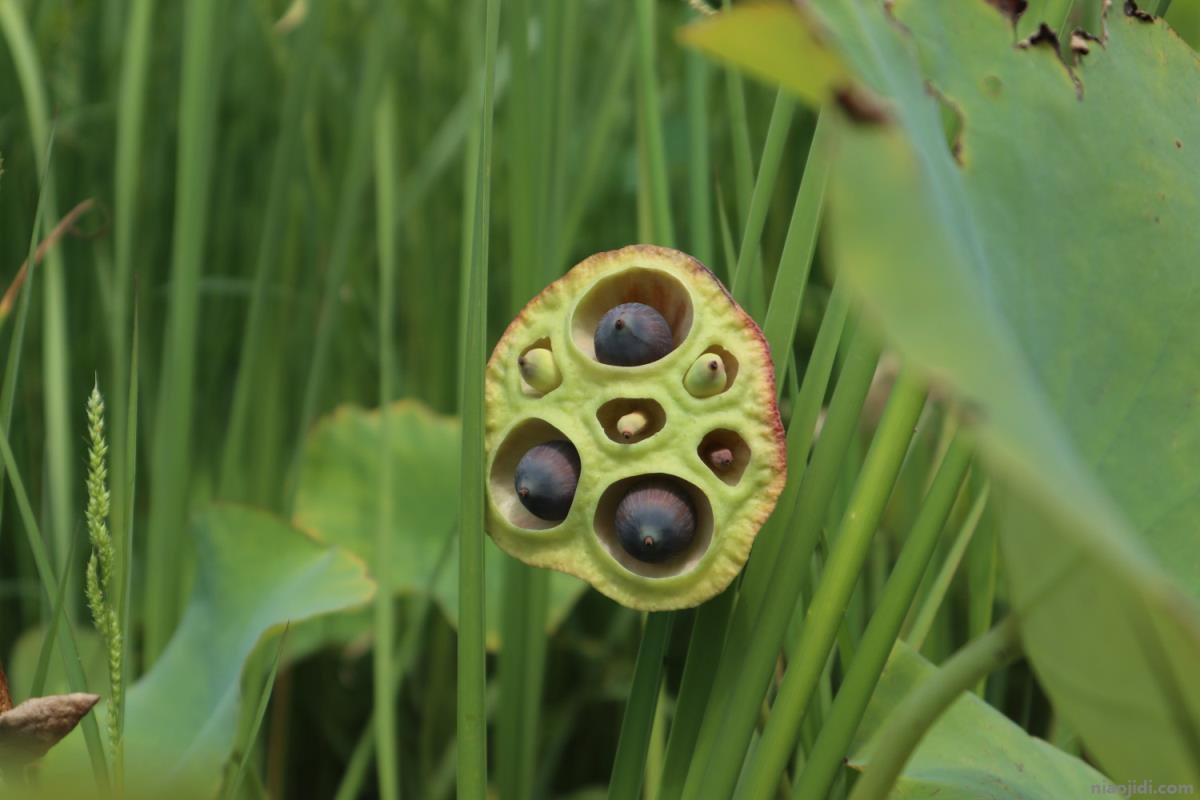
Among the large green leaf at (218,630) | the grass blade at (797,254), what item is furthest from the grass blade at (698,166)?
the large green leaf at (218,630)

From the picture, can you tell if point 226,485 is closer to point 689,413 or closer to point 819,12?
point 689,413

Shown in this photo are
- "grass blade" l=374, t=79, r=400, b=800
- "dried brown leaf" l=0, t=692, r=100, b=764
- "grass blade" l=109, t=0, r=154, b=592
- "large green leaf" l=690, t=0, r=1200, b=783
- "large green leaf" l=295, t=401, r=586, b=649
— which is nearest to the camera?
"large green leaf" l=690, t=0, r=1200, b=783

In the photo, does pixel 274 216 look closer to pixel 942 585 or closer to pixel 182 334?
pixel 182 334

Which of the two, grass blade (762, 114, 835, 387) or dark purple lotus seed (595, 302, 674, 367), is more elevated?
grass blade (762, 114, 835, 387)

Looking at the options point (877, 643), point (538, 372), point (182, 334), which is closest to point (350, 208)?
point (182, 334)

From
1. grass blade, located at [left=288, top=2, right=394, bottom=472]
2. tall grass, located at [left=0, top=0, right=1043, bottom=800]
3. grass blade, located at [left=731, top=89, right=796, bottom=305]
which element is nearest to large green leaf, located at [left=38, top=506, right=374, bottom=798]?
tall grass, located at [left=0, top=0, right=1043, bottom=800]

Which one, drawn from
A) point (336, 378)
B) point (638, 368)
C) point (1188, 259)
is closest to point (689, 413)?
point (638, 368)

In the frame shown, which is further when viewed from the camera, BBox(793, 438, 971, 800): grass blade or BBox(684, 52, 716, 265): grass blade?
BBox(684, 52, 716, 265): grass blade

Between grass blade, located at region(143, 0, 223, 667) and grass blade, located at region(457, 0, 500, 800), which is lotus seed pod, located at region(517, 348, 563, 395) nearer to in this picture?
grass blade, located at region(457, 0, 500, 800)
